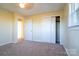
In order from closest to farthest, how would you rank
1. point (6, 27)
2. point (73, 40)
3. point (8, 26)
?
1. point (73, 40)
2. point (6, 27)
3. point (8, 26)

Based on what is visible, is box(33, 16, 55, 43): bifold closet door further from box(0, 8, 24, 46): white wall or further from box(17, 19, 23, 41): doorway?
box(0, 8, 24, 46): white wall

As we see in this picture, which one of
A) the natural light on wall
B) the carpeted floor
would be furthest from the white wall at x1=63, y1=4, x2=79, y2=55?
the natural light on wall

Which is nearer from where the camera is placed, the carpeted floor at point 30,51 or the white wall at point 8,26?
the carpeted floor at point 30,51

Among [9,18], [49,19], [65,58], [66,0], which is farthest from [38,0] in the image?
[49,19]

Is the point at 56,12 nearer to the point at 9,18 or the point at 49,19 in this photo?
the point at 49,19

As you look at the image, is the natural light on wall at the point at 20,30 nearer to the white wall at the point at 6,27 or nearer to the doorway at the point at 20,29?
the doorway at the point at 20,29

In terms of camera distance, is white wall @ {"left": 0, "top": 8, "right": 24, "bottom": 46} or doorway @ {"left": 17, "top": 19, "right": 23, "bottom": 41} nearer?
white wall @ {"left": 0, "top": 8, "right": 24, "bottom": 46}

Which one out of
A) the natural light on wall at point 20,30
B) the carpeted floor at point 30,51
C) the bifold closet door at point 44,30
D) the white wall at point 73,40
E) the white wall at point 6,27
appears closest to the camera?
the white wall at point 73,40

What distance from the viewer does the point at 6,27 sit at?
13.9 ft

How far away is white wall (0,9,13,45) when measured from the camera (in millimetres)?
3871

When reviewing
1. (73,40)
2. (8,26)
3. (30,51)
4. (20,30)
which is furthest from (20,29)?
(73,40)

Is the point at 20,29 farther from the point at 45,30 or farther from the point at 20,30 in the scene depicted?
the point at 45,30

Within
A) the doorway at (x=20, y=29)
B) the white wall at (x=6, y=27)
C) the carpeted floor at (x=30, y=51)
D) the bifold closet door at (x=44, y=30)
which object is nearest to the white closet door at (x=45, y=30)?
the bifold closet door at (x=44, y=30)

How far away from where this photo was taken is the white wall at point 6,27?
387cm
